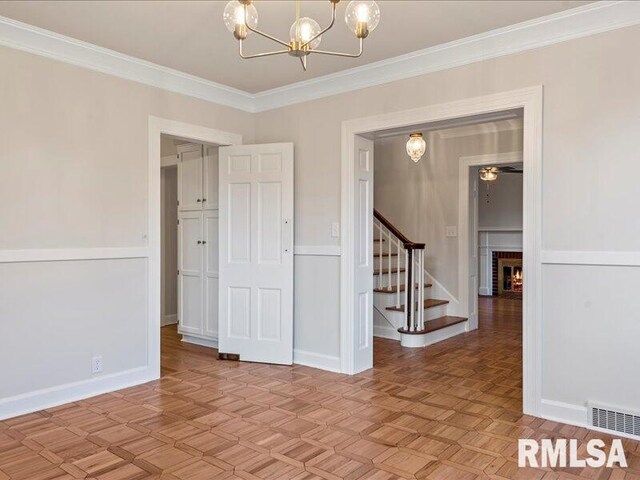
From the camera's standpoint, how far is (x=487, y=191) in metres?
9.28

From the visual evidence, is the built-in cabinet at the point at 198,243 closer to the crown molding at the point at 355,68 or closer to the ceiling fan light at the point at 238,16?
the crown molding at the point at 355,68

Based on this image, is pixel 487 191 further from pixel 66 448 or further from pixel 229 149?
pixel 66 448

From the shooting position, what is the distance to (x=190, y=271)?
16.8ft

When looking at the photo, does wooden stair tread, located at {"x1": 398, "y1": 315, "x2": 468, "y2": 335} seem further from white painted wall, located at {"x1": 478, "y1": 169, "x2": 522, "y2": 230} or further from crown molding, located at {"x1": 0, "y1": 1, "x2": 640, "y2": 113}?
white painted wall, located at {"x1": 478, "y1": 169, "x2": 522, "y2": 230}

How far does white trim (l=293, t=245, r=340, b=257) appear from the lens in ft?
13.3

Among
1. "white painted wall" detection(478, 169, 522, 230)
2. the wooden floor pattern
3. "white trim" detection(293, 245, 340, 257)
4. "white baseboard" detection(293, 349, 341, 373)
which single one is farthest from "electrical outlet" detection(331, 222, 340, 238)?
"white painted wall" detection(478, 169, 522, 230)

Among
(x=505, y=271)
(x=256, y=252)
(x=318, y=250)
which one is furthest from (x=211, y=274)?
(x=505, y=271)

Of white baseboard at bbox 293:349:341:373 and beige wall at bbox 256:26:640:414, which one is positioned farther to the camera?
white baseboard at bbox 293:349:341:373

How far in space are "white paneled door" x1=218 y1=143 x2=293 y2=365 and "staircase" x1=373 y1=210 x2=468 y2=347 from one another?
4.95ft

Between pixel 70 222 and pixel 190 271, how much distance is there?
190 cm

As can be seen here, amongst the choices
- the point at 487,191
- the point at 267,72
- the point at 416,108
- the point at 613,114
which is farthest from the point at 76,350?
the point at 487,191

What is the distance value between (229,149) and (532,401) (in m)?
3.13

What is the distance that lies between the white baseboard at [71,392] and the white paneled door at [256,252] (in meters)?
0.87

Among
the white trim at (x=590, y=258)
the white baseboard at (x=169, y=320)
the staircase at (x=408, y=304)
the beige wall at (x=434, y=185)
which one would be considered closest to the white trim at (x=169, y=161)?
the white baseboard at (x=169, y=320)
